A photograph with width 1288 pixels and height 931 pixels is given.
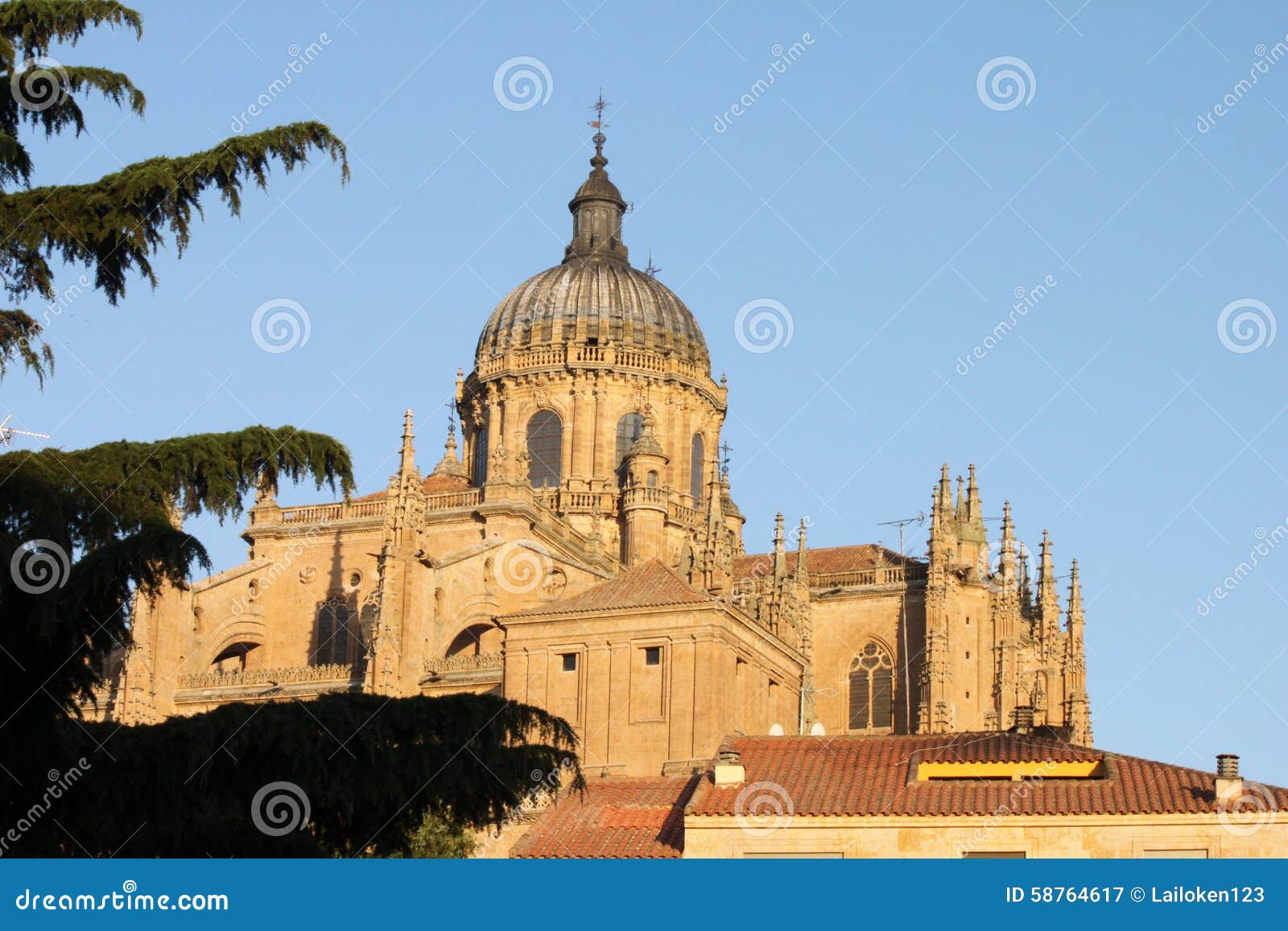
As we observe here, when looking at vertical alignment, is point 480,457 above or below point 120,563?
above

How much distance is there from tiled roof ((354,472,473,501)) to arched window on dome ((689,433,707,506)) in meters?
6.79

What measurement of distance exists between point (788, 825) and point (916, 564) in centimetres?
2901

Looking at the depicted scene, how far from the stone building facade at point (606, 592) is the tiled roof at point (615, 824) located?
599 centimetres

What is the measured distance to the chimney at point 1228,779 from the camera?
28.5 metres

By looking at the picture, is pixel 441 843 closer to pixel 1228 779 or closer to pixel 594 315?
pixel 1228 779

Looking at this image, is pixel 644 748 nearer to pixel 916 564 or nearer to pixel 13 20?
pixel 916 564

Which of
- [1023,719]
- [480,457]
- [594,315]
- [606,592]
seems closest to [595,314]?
[594,315]

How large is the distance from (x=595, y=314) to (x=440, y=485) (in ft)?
Answer: 26.8

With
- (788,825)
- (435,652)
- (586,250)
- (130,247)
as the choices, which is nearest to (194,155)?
(130,247)

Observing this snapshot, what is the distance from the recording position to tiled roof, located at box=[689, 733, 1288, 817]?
2880cm

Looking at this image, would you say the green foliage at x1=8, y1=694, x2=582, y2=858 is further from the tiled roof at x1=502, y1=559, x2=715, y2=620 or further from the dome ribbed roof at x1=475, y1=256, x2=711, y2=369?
the dome ribbed roof at x1=475, y1=256, x2=711, y2=369

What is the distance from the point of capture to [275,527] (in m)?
55.4

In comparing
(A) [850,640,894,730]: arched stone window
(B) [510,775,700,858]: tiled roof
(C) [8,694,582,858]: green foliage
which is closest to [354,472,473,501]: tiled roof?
(A) [850,640,894,730]: arched stone window

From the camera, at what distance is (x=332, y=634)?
2106 inches
